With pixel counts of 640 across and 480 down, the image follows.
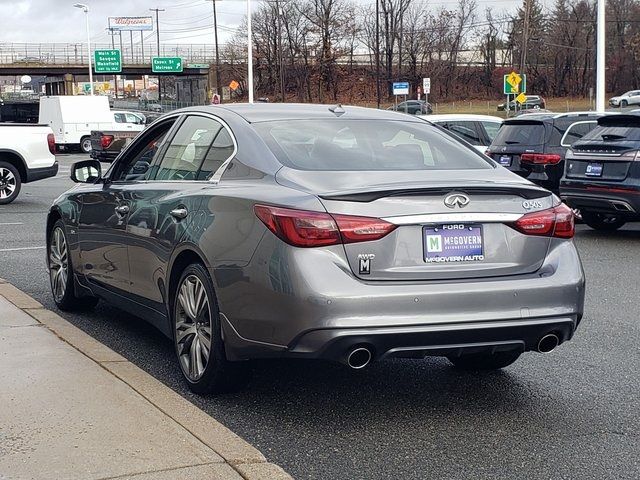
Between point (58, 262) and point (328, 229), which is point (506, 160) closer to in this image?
point (58, 262)

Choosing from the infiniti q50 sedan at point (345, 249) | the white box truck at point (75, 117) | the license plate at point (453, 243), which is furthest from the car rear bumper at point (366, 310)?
the white box truck at point (75, 117)

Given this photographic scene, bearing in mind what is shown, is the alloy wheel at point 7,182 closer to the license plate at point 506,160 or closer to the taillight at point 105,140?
the license plate at point 506,160

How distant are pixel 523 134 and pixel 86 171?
897 cm

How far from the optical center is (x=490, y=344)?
4.76 m

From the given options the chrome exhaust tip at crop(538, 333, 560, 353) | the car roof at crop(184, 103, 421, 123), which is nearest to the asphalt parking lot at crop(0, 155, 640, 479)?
the chrome exhaust tip at crop(538, 333, 560, 353)

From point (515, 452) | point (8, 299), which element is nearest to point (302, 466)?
point (515, 452)

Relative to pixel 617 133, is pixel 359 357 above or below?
below

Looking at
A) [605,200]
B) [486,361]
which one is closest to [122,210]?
[486,361]

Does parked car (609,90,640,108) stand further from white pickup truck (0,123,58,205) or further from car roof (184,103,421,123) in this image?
car roof (184,103,421,123)

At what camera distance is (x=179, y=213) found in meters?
5.46

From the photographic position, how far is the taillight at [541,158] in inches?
567

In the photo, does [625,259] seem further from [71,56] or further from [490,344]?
[71,56]

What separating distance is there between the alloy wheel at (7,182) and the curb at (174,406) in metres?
11.6

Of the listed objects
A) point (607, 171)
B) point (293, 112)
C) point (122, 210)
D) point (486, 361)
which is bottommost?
point (486, 361)
